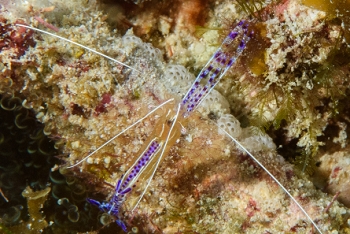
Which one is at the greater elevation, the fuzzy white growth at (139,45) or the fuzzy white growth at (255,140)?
the fuzzy white growth at (139,45)

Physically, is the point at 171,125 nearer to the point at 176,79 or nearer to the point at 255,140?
the point at 176,79


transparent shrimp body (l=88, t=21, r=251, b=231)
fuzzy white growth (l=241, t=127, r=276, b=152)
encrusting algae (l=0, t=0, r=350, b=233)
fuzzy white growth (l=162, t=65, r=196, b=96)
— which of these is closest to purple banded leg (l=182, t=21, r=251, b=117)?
transparent shrimp body (l=88, t=21, r=251, b=231)

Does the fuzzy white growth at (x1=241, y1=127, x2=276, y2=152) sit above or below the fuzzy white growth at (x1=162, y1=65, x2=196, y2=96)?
below

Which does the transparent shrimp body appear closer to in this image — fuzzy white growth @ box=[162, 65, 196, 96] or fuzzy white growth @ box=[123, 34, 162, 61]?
fuzzy white growth @ box=[162, 65, 196, 96]

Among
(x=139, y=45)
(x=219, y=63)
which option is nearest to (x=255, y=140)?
(x=219, y=63)

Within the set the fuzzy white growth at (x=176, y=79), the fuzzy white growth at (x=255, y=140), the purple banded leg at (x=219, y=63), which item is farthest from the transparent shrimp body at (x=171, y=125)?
the fuzzy white growth at (x=255, y=140)

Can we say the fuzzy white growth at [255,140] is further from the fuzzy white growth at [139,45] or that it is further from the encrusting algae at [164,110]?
the fuzzy white growth at [139,45]
